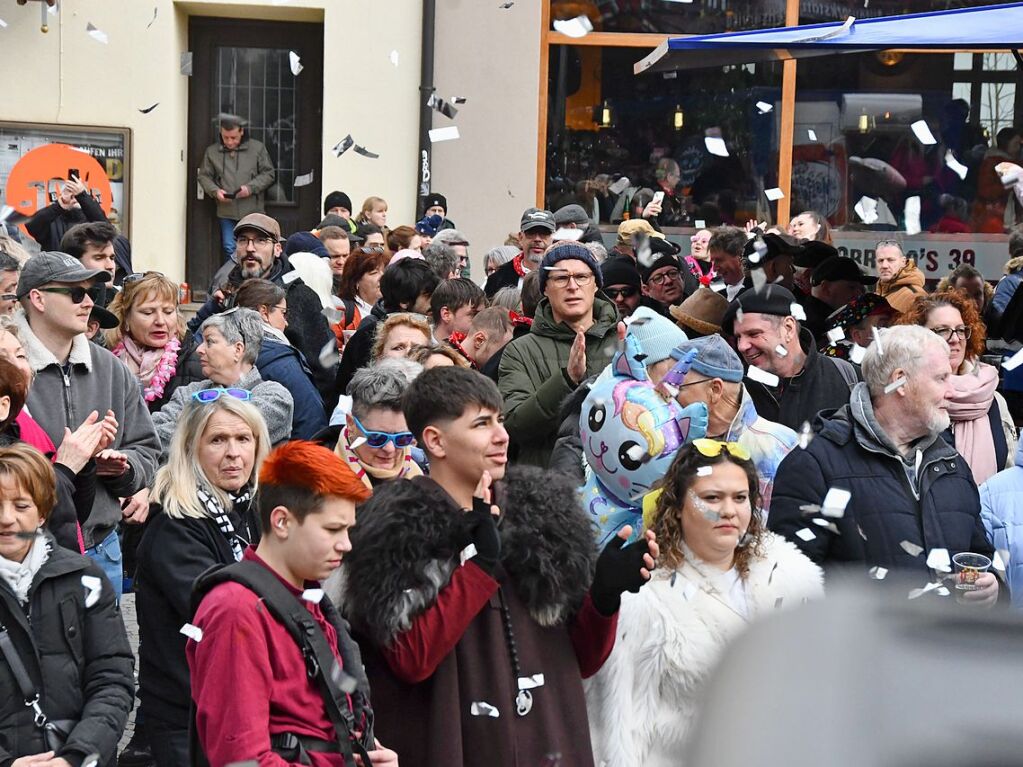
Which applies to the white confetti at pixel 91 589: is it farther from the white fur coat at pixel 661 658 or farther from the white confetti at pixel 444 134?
the white confetti at pixel 444 134

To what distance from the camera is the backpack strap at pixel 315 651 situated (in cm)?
361

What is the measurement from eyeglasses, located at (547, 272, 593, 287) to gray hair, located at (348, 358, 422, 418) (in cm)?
130

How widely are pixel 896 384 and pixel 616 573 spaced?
65.6 inches

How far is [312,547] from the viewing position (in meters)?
3.75

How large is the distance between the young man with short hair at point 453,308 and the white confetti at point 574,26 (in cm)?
677

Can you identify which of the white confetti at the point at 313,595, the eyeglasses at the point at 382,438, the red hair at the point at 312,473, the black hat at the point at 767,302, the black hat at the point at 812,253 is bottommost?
the white confetti at the point at 313,595

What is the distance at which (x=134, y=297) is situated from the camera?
302 inches

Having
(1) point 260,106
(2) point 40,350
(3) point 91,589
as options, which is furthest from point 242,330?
(1) point 260,106

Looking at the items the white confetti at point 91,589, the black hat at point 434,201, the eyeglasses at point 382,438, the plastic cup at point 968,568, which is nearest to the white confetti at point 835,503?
the plastic cup at point 968,568

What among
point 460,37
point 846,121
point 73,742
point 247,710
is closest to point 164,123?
point 460,37

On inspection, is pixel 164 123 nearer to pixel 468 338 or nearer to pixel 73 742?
pixel 468 338

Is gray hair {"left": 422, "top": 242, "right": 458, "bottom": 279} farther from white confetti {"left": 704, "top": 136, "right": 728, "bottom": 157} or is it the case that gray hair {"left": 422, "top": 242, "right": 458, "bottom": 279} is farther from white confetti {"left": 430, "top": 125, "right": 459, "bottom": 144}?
white confetti {"left": 704, "top": 136, "right": 728, "bottom": 157}

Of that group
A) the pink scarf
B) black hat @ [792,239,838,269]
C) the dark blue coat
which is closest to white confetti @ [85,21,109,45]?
the dark blue coat

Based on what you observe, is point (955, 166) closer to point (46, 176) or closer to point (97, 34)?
point (97, 34)
